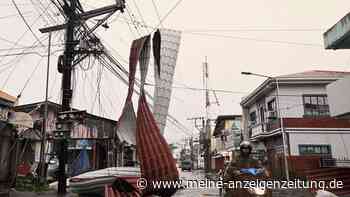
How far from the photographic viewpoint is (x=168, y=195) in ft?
19.7

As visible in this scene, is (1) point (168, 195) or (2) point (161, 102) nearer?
(1) point (168, 195)

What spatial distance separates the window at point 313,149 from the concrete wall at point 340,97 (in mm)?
10897

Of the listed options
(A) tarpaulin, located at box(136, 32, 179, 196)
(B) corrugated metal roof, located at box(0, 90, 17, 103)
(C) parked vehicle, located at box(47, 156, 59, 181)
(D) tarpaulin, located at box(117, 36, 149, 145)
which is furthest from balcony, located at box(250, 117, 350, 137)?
(A) tarpaulin, located at box(136, 32, 179, 196)

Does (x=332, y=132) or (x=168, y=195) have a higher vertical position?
(x=332, y=132)

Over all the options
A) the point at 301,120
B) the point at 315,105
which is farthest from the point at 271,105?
the point at 301,120

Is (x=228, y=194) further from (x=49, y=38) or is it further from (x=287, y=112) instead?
(x=287, y=112)

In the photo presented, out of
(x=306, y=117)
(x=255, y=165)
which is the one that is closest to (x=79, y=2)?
(x=255, y=165)

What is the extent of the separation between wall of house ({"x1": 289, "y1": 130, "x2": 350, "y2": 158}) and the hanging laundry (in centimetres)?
1878

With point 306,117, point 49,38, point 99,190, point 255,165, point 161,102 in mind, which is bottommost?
point 99,190

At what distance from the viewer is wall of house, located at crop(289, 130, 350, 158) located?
77.4ft

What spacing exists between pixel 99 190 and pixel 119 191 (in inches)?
200

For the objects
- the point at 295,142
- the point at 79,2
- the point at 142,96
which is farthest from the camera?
the point at 295,142

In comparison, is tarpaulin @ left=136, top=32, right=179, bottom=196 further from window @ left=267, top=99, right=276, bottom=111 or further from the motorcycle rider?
window @ left=267, top=99, right=276, bottom=111

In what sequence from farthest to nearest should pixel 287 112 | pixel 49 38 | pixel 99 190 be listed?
1. pixel 287 112
2. pixel 49 38
3. pixel 99 190
